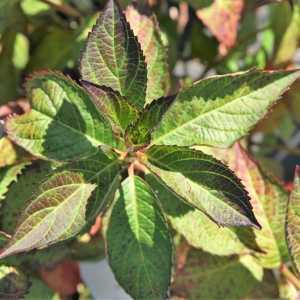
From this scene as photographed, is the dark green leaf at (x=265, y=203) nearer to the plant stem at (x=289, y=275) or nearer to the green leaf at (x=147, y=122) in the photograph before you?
the plant stem at (x=289, y=275)

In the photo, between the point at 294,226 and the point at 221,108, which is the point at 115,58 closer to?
the point at 221,108

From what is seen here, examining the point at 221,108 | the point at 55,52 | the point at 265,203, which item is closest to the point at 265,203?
the point at 265,203

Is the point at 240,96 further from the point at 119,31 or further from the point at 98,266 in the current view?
the point at 98,266

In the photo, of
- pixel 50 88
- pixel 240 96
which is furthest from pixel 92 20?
pixel 240 96

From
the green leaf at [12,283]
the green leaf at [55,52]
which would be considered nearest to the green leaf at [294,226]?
the green leaf at [12,283]

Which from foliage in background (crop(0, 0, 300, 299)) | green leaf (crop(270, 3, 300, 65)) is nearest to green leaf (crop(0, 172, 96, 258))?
foliage in background (crop(0, 0, 300, 299))

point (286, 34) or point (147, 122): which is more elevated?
point (286, 34)
